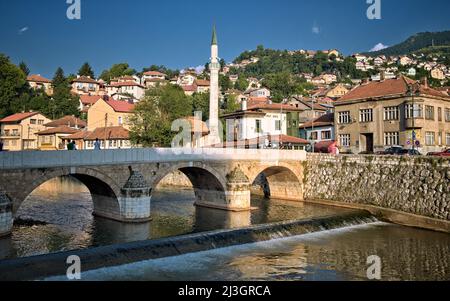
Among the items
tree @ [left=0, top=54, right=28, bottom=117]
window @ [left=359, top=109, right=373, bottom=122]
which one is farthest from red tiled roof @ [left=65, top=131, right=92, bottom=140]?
window @ [left=359, top=109, right=373, bottom=122]

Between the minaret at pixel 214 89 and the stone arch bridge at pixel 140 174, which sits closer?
the stone arch bridge at pixel 140 174

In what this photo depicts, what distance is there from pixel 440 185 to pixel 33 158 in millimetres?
26870

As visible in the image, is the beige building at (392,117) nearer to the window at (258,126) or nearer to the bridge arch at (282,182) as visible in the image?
the window at (258,126)

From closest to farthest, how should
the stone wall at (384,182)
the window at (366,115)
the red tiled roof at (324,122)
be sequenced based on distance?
the stone wall at (384,182)
the window at (366,115)
the red tiled roof at (324,122)

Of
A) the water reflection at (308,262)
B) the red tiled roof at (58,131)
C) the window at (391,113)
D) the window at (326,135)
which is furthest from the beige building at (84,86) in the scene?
the water reflection at (308,262)

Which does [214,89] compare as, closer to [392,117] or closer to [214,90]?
[214,90]

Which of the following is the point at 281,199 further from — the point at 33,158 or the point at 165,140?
the point at 33,158

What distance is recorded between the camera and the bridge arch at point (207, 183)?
34134mm

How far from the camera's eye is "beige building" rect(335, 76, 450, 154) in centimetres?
4334

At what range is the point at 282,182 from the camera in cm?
4294

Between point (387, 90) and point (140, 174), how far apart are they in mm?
30469

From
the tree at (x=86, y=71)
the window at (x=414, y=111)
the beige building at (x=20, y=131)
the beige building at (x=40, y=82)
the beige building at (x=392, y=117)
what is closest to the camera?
the window at (x=414, y=111)

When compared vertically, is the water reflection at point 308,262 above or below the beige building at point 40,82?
below
